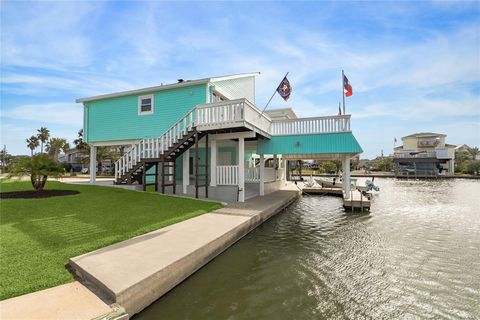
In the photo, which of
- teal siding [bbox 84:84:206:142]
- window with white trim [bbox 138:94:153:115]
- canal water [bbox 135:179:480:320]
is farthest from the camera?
window with white trim [bbox 138:94:153:115]

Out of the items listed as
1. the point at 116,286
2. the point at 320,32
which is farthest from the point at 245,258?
the point at 320,32

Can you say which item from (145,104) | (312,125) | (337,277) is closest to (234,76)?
(145,104)

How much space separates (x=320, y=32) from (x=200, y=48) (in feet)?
18.9

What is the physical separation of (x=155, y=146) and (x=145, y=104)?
4.30 meters

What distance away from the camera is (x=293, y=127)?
47.4 feet

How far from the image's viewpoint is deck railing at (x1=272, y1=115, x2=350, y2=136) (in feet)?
43.9

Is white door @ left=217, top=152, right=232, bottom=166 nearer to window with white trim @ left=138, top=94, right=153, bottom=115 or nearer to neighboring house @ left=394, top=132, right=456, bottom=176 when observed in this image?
window with white trim @ left=138, top=94, right=153, bottom=115

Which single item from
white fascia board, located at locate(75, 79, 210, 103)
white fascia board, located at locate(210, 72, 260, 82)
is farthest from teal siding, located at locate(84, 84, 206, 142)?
white fascia board, located at locate(210, 72, 260, 82)

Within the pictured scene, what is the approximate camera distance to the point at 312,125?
13.9 m

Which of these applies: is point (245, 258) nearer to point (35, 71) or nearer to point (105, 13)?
point (105, 13)

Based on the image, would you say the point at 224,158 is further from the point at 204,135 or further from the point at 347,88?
the point at 347,88

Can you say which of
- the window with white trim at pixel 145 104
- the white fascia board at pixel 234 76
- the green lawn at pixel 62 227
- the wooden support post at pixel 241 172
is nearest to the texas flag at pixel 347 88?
the white fascia board at pixel 234 76

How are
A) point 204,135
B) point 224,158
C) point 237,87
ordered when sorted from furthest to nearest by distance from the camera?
point 237,87
point 224,158
point 204,135

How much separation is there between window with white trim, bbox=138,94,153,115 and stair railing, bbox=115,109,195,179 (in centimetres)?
343
